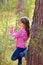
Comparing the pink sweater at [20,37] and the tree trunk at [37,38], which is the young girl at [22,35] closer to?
the pink sweater at [20,37]

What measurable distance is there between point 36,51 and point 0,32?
1.80 m

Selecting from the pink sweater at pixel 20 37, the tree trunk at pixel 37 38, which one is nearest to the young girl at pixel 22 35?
the pink sweater at pixel 20 37

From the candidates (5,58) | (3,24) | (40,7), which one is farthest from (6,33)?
(40,7)

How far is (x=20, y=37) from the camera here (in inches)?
197

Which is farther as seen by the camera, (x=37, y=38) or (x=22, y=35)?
(x=22, y=35)

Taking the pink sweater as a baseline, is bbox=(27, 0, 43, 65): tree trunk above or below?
above

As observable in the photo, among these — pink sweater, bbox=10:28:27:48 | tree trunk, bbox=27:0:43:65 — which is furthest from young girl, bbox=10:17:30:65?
tree trunk, bbox=27:0:43:65

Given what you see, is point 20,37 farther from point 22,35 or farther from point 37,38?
point 37,38

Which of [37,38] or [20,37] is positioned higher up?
[37,38]

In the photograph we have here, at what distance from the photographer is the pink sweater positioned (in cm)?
494

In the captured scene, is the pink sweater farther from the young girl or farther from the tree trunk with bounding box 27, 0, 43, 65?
the tree trunk with bounding box 27, 0, 43, 65

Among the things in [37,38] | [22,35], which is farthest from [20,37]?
[37,38]

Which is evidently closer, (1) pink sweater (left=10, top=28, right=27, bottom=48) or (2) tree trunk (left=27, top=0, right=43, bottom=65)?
(2) tree trunk (left=27, top=0, right=43, bottom=65)

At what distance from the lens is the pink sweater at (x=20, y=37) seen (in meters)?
4.94
